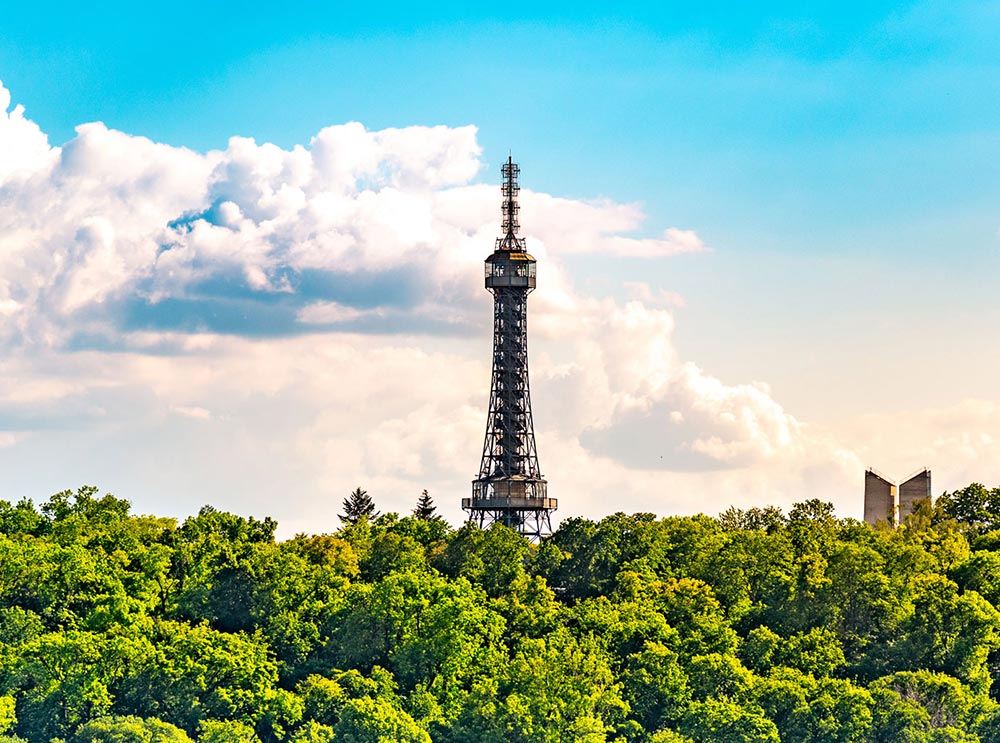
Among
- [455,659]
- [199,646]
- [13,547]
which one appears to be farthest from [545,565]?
[13,547]

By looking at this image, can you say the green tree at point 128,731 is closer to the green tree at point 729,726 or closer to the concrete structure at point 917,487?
the green tree at point 729,726

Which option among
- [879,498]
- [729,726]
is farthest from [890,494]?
[729,726]

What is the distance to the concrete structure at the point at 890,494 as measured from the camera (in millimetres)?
117562

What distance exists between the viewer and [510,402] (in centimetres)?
13588

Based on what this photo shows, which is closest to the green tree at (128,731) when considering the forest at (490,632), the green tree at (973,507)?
the forest at (490,632)

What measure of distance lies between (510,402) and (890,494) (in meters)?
30.2

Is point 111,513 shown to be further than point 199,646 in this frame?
Yes

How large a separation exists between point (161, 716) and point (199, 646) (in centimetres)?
359

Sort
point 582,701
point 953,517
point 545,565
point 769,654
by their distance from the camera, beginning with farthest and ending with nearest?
point 953,517
point 545,565
point 769,654
point 582,701

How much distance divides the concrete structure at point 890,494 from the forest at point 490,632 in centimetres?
1616

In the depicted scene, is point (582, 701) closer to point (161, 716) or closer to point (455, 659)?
point (455, 659)

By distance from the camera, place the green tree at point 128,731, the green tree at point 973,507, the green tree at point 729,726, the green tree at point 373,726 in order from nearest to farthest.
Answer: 1. the green tree at point 128,731
2. the green tree at point 373,726
3. the green tree at point 729,726
4. the green tree at point 973,507

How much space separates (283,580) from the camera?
303ft

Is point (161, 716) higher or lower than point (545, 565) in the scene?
lower
